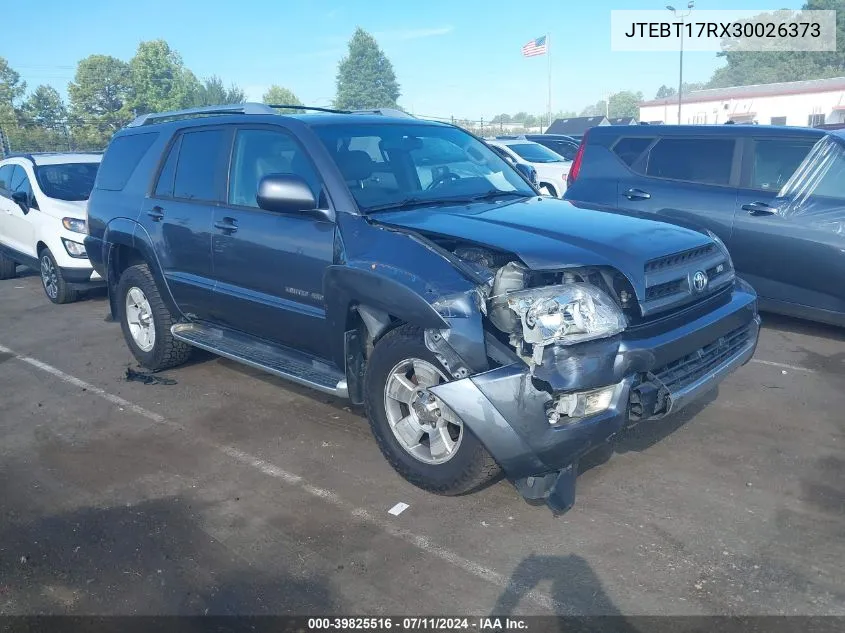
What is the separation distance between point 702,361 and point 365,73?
107974 millimetres

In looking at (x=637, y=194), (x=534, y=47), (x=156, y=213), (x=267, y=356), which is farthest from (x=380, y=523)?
(x=534, y=47)

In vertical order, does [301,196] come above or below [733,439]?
above

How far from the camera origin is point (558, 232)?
3.64 meters

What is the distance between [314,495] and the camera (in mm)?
3791

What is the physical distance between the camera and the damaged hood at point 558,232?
133 inches

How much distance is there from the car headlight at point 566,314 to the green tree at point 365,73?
104092mm

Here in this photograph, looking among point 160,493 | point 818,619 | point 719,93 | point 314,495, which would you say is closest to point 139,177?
point 160,493

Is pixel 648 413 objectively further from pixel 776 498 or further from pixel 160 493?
pixel 160 493

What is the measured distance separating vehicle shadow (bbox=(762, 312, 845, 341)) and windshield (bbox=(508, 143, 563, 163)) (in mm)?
7982

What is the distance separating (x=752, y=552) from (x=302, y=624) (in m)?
1.98

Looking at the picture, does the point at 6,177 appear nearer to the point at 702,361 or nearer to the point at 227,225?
the point at 227,225

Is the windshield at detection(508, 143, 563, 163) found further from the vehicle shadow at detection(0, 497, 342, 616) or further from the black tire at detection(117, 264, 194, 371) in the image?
the vehicle shadow at detection(0, 497, 342, 616)

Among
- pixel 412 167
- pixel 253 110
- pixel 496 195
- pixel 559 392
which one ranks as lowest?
pixel 559 392

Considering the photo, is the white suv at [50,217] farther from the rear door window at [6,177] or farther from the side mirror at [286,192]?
the side mirror at [286,192]
